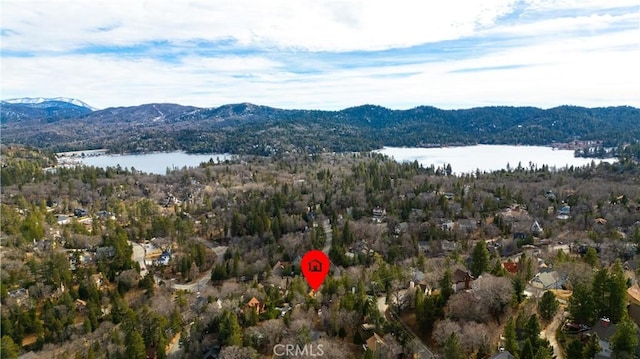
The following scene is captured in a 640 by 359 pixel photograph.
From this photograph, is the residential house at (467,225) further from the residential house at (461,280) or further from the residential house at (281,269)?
the residential house at (461,280)

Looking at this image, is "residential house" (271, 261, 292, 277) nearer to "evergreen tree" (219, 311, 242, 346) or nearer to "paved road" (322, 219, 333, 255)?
"paved road" (322, 219, 333, 255)

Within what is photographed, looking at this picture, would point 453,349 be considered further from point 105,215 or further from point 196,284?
point 105,215

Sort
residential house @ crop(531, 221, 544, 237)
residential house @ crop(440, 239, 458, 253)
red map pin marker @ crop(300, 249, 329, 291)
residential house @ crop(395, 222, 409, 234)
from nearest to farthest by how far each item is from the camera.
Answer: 1. red map pin marker @ crop(300, 249, 329, 291)
2. residential house @ crop(440, 239, 458, 253)
3. residential house @ crop(531, 221, 544, 237)
4. residential house @ crop(395, 222, 409, 234)

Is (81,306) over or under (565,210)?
under

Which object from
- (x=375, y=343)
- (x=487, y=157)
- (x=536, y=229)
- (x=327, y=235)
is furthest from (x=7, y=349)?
(x=487, y=157)

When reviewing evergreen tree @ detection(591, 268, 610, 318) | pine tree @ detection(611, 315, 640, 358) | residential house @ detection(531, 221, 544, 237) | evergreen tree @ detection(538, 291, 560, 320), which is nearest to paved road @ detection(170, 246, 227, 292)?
evergreen tree @ detection(538, 291, 560, 320)

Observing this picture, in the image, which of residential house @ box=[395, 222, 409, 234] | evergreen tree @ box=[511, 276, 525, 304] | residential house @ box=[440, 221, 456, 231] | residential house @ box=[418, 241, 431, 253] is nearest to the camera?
evergreen tree @ box=[511, 276, 525, 304]
